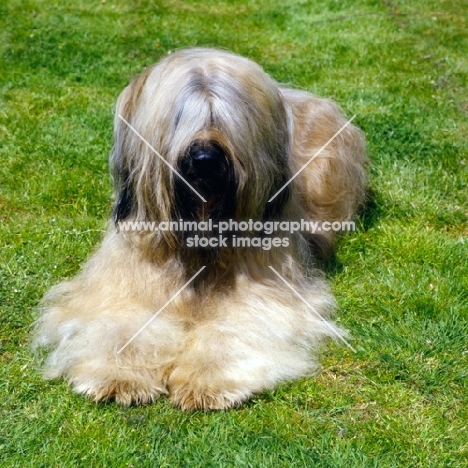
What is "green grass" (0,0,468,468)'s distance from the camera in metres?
3.35

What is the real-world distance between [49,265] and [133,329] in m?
1.28

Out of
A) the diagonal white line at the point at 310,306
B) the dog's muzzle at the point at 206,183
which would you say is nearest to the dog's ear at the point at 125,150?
the dog's muzzle at the point at 206,183

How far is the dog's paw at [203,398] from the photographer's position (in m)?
3.51

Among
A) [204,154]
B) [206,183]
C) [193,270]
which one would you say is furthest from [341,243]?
[204,154]

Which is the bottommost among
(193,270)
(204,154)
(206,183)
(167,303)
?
(167,303)

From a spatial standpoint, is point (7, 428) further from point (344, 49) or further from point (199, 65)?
point (344, 49)

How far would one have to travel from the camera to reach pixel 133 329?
3844 millimetres

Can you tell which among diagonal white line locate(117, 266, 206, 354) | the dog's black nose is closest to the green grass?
diagonal white line locate(117, 266, 206, 354)

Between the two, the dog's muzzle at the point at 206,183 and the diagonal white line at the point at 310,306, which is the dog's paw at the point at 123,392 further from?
the diagonal white line at the point at 310,306

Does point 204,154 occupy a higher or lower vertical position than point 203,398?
higher

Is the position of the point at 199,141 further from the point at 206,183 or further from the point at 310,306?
the point at 310,306

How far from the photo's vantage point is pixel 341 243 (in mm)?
5305

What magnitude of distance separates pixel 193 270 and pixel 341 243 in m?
1.60

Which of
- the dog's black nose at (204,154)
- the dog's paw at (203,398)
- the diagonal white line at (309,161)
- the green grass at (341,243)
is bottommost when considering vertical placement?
the green grass at (341,243)
